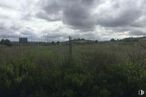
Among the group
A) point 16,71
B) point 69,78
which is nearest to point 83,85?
point 69,78

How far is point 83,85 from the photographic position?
23359 millimetres

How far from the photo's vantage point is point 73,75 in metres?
23.6

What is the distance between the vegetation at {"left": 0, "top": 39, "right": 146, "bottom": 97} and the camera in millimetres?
23344

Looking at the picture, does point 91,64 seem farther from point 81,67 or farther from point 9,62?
point 9,62

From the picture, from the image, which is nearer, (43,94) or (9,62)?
(43,94)

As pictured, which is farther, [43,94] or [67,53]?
[67,53]

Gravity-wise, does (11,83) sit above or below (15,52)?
below

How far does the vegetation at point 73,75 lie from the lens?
2334 cm

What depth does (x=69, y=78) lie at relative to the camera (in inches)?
923

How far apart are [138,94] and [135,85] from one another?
21.0 inches

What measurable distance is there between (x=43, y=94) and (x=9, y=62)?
3275 millimetres

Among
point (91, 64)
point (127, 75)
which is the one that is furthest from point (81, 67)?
point (127, 75)

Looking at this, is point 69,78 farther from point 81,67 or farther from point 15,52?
point 15,52

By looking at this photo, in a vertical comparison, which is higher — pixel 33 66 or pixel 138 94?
pixel 33 66
